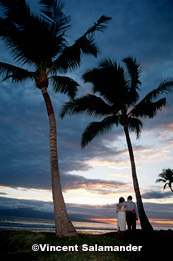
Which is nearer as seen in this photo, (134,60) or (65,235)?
(65,235)

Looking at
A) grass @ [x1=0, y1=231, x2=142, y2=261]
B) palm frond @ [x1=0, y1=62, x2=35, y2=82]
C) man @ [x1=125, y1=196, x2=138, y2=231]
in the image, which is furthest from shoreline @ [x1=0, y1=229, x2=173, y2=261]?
palm frond @ [x1=0, y1=62, x2=35, y2=82]

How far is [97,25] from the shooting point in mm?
9297

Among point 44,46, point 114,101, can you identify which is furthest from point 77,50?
point 114,101

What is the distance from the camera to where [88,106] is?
1398cm

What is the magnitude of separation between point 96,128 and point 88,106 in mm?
1767

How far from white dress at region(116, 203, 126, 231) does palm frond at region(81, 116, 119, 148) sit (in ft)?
20.0

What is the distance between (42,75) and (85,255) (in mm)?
7796

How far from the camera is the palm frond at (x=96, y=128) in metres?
14.2

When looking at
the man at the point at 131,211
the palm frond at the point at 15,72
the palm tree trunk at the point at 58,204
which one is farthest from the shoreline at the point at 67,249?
the palm frond at the point at 15,72

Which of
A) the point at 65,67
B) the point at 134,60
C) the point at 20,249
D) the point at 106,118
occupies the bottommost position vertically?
the point at 20,249

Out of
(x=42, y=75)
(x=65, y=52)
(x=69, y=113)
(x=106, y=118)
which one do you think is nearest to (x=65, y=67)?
(x=65, y=52)

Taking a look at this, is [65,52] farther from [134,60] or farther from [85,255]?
[85,255]

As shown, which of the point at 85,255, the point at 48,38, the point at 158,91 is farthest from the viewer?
the point at 158,91

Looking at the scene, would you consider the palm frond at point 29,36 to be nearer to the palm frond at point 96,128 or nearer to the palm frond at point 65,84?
the palm frond at point 65,84
